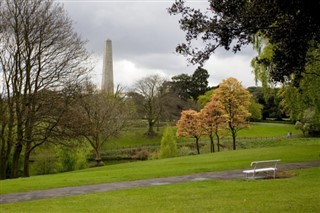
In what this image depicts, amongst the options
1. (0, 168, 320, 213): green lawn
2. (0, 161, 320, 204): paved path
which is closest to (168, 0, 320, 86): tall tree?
(0, 168, 320, 213): green lawn

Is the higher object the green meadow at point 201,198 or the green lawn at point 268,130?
the green lawn at point 268,130

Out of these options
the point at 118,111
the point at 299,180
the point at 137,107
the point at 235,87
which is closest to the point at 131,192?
the point at 299,180

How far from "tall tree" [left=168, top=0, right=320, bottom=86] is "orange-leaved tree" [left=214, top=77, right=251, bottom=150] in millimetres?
40014

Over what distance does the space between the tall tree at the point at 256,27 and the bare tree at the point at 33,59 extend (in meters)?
18.3

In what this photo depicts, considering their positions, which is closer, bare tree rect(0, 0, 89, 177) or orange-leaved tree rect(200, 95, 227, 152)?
bare tree rect(0, 0, 89, 177)

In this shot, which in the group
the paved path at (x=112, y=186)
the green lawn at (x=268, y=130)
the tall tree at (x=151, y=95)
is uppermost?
the tall tree at (x=151, y=95)

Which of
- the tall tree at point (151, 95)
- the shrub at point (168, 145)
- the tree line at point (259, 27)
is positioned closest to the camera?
the tree line at point (259, 27)

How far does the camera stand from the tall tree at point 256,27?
943 cm

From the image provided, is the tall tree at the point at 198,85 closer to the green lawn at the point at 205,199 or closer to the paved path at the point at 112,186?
the paved path at the point at 112,186

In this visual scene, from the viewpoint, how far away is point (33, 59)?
2778 cm

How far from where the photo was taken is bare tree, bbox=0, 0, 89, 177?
87.8 ft

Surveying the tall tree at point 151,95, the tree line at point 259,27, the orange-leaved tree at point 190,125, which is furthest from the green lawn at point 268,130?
the tree line at point 259,27

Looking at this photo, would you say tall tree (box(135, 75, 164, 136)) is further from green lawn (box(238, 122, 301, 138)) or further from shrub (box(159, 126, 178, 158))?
shrub (box(159, 126, 178, 158))

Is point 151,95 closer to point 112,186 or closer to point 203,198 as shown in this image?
point 112,186
